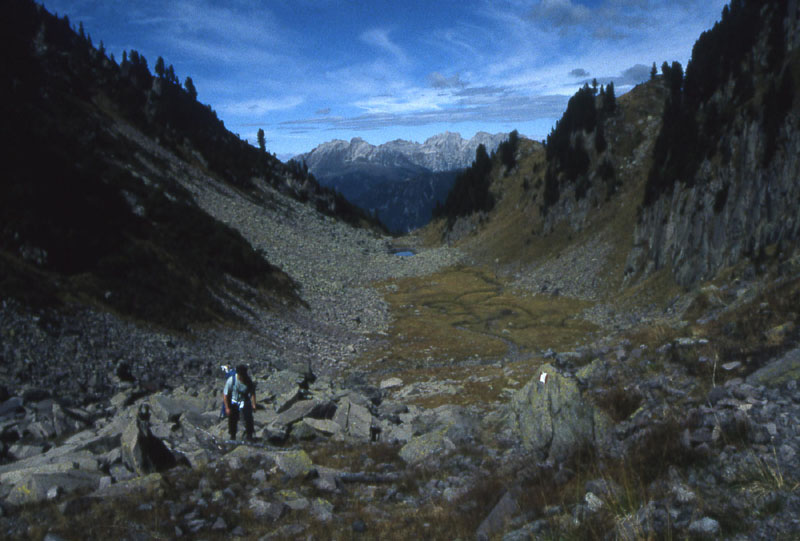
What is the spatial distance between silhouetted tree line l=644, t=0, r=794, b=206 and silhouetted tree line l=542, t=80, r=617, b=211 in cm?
1664

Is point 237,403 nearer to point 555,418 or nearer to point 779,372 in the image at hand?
point 555,418

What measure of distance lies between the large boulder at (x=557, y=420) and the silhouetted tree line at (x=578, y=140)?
6864 centimetres

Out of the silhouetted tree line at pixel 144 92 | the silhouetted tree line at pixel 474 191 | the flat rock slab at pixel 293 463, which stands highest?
the silhouetted tree line at pixel 144 92

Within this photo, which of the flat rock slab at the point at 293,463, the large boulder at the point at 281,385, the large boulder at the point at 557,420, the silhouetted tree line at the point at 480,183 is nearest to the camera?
the large boulder at the point at 557,420

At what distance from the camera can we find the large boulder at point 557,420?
9.29m

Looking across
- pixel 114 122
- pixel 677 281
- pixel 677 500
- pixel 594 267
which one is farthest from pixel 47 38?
pixel 677 500

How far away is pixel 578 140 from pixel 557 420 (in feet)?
267

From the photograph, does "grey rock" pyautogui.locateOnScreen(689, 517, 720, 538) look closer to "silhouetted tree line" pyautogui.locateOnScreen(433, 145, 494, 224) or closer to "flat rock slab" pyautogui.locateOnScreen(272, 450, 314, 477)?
"flat rock slab" pyautogui.locateOnScreen(272, 450, 314, 477)

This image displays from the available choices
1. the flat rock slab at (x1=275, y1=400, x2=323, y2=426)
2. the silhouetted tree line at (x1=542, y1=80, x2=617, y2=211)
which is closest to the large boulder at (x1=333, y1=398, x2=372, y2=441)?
the flat rock slab at (x1=275, y1=400, x2=323, y2=426)

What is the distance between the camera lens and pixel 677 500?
18.0ft

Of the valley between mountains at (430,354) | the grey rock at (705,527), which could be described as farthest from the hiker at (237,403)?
the grey rock at (705,527)

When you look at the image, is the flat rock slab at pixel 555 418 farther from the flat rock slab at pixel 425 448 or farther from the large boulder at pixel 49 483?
the large boulder at pixel 49 483

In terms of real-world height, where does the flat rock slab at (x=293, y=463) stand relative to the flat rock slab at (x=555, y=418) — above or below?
below

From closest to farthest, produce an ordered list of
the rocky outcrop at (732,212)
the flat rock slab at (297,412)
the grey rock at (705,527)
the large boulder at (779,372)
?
the grey rock at (705,527) < the large boulder at (779,372) < the flat rock slab at (297,412) < the rocky outcrop at (732,212)
